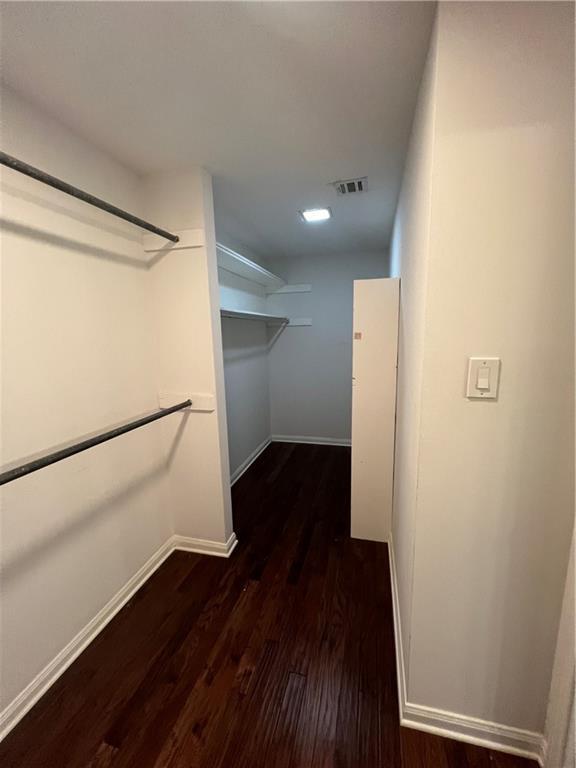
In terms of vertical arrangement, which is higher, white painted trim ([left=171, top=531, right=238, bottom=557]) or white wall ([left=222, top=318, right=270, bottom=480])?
white wall ([left=222, top=318, right=270, bottom=480])

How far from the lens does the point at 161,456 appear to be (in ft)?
6.67

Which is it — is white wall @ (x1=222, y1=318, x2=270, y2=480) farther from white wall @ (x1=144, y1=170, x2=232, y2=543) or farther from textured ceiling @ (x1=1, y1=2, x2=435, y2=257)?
textured ceiling @ (x1=1, y1=2, x2=435, y2=257)

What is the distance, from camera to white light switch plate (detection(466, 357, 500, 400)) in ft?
3.08

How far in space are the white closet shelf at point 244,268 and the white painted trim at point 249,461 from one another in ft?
6.38

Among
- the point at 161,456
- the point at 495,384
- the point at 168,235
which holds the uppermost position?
the point at 168,235

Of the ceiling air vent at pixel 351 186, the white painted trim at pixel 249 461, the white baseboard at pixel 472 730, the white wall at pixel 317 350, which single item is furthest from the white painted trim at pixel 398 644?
the ceiling air vent at pixel 351 186

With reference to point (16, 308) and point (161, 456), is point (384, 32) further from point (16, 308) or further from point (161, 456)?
point (161, 456)

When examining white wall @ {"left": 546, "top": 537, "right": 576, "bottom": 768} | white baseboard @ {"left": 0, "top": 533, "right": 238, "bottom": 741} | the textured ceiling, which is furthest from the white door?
white wall @ {"left": 546, "top": 537, "right": 576, "bottom": 768}

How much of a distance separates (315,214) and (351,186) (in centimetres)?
50

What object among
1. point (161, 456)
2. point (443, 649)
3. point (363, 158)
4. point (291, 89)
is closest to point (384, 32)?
point (291, 89)

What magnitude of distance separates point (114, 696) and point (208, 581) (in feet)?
2.07

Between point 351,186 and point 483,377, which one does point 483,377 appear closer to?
point 483,377

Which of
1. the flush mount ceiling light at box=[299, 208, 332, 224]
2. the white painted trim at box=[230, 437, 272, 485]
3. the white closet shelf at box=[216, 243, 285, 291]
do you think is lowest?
the white painted trim at box=[230, 437, 272, 485]

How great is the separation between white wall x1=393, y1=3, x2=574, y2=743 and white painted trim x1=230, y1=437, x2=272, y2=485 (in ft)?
7.16
